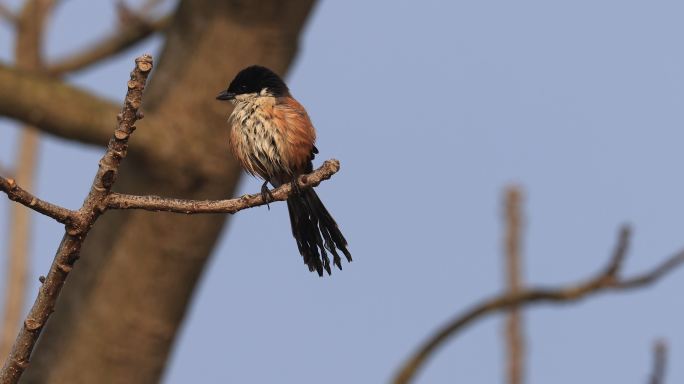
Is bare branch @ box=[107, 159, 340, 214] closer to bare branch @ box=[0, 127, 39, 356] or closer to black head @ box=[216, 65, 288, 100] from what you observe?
black head @ box=[216, 65, 288, 100]

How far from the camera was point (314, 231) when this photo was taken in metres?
4.30

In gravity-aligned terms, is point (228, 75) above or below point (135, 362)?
above

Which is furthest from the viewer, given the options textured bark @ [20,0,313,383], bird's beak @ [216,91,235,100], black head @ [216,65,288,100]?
textured bark @ [20,0,313,383]

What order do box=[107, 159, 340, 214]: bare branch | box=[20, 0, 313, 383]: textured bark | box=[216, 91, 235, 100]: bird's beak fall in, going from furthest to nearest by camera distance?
box=[20, 0, 313, 383]: textured bark < box=[216, 91, 235, 100]: bird's beak < box=[107, 159, 340, 214]: bare branch

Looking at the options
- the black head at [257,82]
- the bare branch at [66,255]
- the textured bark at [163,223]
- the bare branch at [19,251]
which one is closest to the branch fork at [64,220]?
the bare branch at [66,255]

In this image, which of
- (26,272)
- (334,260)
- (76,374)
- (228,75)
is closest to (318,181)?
(334,260)

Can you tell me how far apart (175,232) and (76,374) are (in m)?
0.99

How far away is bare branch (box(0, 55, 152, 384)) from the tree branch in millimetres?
2734

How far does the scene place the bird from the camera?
439 cm

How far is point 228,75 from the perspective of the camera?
6.41 m

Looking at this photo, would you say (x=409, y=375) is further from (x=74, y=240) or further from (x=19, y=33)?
(x=19, y=33)

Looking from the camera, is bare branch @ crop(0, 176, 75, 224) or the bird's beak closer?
bare branch @ crop(0, 176, 75, 224)

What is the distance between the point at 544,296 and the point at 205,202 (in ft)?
9.64

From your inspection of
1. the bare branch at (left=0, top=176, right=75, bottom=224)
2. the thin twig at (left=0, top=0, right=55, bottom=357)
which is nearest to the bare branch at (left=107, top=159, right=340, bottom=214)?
the bare branch at (left=0, top=176, right=75, bottom=224)
